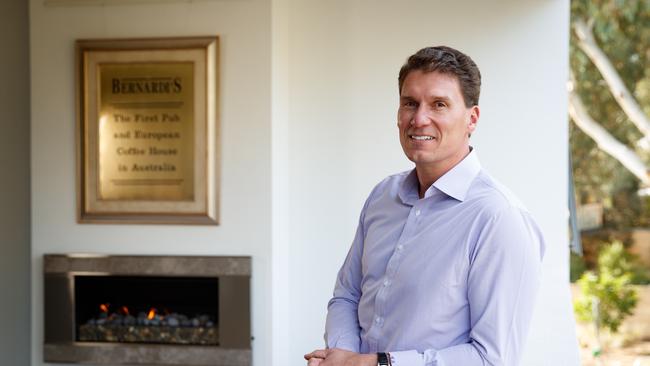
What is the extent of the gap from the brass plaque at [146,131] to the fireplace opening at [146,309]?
478 mm

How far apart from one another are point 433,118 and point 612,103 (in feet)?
36.7

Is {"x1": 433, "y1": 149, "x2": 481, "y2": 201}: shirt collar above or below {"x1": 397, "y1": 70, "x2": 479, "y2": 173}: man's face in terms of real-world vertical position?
below

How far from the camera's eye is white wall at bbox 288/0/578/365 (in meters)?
4.33

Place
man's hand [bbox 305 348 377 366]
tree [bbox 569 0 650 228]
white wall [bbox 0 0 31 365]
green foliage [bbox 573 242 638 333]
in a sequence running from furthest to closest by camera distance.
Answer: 1. tree [bbox 569 0 650 228]
2. green foliage [bbox 573 242 638 333]
3. white wall [bbox 0 0 31 365]
4. man's hand [bbox 305 348 377 366]

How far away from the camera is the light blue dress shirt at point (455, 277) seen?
174cm

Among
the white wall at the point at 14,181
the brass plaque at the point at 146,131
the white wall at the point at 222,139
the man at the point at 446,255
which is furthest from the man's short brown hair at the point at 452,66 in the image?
the white wall at the point at 14,181

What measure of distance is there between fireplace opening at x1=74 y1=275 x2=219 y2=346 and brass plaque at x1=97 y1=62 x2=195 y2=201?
18.8 inches

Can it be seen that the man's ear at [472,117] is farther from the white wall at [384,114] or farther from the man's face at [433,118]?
the white wall at [384,114]

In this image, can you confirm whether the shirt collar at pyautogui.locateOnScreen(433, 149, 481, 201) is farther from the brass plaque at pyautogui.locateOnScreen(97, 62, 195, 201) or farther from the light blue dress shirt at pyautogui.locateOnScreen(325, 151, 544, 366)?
the brass plaque at pyautogui.locateOnScreen(97, 62, 195, 201)

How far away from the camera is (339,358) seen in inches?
75.2

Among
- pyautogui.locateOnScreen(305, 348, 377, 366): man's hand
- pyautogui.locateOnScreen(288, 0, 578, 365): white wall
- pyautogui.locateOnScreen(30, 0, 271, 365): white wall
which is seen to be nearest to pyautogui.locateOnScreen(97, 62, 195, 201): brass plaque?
pyautogui.locateOnScreen(30, 0, 271, 365): white wall

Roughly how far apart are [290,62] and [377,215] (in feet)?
8.33

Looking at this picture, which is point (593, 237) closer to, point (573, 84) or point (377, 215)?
point (573, 84)

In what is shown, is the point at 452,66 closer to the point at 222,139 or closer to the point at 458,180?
the point at 458,180
